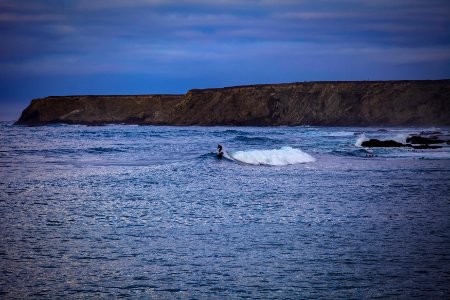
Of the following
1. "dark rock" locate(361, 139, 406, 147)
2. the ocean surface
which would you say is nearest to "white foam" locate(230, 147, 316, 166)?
the ocean surface

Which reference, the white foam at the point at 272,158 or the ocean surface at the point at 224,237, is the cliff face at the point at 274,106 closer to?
the white foam at the point at 272,158

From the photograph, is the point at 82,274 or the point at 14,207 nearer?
the point at 82,274

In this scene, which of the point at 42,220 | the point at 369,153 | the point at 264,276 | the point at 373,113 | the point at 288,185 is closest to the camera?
the point at 264,276

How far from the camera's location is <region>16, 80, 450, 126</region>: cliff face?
11331 centimetres

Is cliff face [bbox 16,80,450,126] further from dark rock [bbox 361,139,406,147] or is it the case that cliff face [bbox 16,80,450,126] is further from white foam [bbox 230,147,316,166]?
white foam [bbox 230,147,316,166]

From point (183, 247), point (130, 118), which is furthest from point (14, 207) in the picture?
point (130, 118)

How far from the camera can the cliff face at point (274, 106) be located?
11331cm

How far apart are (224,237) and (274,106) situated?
382ft

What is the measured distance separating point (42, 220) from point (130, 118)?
13550cm

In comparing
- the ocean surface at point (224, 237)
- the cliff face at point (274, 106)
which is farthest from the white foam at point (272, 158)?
the cliff face at point (274, 106)

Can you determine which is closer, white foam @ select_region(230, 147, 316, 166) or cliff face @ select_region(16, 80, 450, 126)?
white foam @ select_region(230, 147, 316, 166)

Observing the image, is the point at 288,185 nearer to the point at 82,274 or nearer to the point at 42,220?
the point at 42,220

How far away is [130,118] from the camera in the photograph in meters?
144

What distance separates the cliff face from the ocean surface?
326ft
